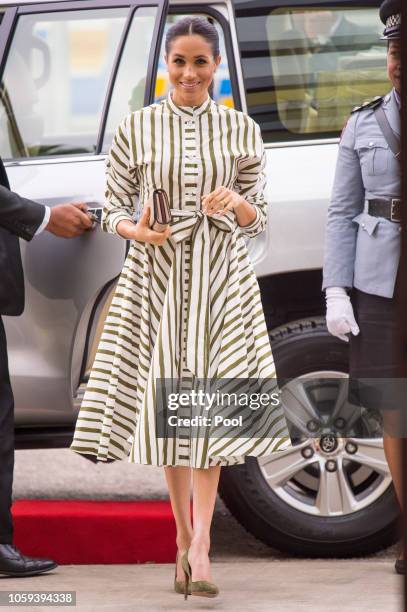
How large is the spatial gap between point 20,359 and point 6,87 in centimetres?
97

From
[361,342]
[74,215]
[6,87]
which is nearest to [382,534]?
[361,342]

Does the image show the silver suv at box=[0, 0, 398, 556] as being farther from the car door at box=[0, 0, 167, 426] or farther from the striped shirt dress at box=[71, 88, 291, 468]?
the striped shirt dress at box=[71, 88, 291, 468]

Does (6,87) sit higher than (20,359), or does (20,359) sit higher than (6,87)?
(6,87)

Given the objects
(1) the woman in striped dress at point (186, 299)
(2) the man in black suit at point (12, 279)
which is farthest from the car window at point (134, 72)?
(1) the woman in striped dress at point (186, 299)

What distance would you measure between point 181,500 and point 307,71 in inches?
61.2

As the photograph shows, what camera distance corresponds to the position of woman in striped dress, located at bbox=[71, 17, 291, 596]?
3.86 meters

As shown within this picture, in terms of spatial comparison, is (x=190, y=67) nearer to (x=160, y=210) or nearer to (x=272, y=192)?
(x=160, y=210)

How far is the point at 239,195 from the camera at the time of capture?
390 centimetres

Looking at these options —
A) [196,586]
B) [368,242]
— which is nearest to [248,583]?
Answer: [196,586]

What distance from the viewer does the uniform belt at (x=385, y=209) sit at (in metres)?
4.00

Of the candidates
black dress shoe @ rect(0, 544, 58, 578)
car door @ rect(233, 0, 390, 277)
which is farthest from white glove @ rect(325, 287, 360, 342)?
black dress shoe @ rect(0, 544, 58, 578)

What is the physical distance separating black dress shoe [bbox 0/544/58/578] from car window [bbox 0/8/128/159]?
1.37 m

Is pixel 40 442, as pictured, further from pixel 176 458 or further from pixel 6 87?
pixel 6 87
